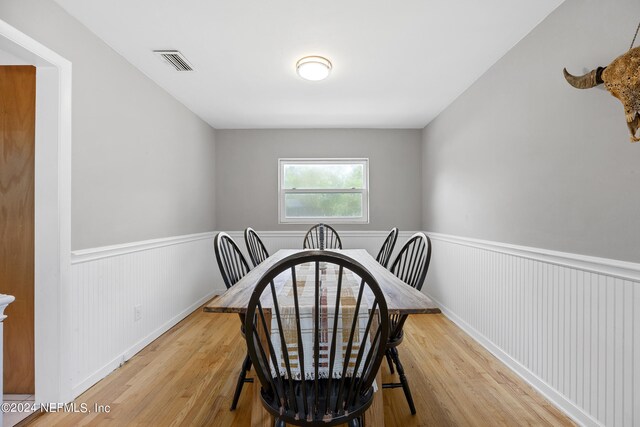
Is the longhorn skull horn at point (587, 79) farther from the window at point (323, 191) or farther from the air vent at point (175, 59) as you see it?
the window at point (323, 191)

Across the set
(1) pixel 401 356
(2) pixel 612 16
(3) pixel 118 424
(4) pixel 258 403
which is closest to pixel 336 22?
(2) pixel 612 16

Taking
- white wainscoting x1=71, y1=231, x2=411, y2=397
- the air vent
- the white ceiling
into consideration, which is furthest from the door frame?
the air vent

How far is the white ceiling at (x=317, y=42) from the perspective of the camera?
1907 mm

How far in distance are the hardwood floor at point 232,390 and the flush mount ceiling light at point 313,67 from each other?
226 centimetres

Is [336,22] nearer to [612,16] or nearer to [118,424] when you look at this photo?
[612,16]

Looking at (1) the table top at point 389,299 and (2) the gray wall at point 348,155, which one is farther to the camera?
(2) the gray wall at point 348,155

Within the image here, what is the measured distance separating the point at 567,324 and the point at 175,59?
314cm

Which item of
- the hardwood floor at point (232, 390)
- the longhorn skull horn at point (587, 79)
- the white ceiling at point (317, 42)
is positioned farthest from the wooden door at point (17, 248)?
the longhorn skull horn at point (587, 79)

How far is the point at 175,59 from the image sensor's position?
2514mm

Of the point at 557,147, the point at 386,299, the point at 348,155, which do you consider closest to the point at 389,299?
the point at 386,299

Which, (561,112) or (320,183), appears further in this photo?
(320,183)

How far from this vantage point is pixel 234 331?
3.01 m

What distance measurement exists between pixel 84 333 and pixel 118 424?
631 millimetres

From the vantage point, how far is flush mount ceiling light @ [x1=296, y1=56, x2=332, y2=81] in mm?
2471
